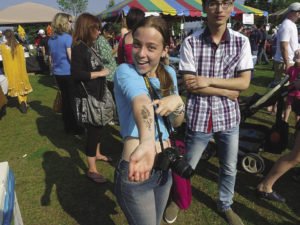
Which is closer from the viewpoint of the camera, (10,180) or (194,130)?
(10,180)

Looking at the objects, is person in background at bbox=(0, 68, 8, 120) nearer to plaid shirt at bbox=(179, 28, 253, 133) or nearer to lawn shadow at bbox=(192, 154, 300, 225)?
lawn shadow at bbox=(192, 154, 300, 225)

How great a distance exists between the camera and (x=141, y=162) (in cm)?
111

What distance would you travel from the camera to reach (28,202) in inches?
128

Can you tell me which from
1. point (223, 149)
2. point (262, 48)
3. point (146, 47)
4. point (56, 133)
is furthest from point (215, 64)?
point (262, 48)

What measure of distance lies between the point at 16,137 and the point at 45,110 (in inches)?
70.3

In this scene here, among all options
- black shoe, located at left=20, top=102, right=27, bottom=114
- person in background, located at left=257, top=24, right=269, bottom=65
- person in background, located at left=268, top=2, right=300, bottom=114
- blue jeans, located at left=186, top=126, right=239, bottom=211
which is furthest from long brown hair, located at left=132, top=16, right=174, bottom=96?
person in background, located at left=257, top=24, right=269, bottom=65

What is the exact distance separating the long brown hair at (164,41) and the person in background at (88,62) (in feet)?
5.42

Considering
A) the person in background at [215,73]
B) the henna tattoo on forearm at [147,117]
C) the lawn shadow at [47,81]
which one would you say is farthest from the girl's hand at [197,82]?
the lawn shadow at [47,81]

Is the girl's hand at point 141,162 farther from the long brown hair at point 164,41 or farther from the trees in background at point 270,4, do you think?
the trees in background at point 270,4

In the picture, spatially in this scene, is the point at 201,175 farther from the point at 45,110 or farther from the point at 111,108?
the point at 45,110

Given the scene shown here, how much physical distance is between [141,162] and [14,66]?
6276 millimetres

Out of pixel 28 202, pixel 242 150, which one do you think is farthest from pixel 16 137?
pixel 242 150

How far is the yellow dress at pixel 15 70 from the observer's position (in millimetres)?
6398

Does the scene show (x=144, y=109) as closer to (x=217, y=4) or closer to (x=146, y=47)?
(x=146, y=47)
